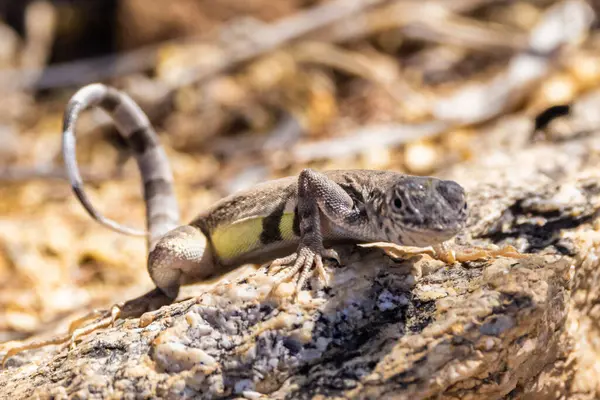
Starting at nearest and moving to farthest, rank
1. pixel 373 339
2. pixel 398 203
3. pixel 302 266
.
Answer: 1. pixel 373 339
2. pixel 398 203
3. pixel 302 266

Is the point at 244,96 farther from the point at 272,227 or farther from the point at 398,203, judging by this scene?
the point at 398,203

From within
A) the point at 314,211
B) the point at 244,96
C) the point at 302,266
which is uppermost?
the point at 314,211

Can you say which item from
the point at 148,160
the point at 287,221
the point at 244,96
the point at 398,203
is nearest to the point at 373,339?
the point at 398,203

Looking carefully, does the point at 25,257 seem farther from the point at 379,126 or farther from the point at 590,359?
the point at 590,359

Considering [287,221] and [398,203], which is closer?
[398,203]

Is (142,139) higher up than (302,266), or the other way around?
(142,139)
